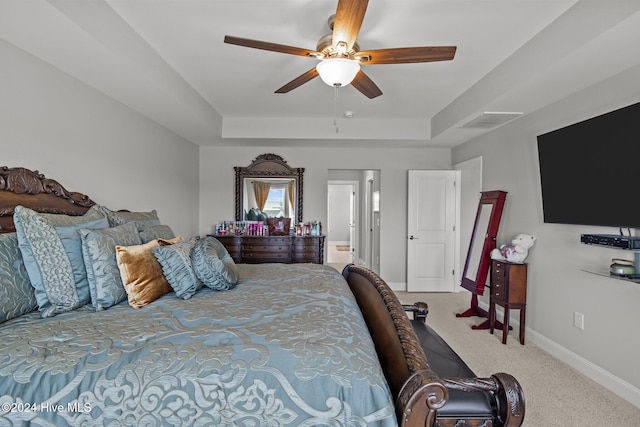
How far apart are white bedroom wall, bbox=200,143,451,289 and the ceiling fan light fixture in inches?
132

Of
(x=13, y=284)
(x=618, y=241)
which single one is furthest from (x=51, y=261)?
(x=618, y=241)

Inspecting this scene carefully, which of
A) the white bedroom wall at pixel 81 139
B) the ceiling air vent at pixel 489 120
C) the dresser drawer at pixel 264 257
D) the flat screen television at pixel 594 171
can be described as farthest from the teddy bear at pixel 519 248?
the white bedroom wall at pixel 81 139

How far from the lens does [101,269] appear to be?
5.75 ft

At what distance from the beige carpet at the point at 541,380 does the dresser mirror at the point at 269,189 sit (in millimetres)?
2792

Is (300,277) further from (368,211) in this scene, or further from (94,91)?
(368,211)

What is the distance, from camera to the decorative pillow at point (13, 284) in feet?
4.87

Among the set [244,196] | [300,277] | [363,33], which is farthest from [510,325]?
[244,196]

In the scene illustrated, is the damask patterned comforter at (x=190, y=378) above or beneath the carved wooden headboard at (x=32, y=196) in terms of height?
beneath

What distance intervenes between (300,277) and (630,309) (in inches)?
95.0

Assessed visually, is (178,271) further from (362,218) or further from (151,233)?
(362,218)

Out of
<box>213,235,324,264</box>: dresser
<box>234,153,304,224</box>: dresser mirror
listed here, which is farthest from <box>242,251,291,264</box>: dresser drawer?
<box>234,153,304,224</box>: dresser mirror

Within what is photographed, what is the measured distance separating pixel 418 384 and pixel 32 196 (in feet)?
8.02

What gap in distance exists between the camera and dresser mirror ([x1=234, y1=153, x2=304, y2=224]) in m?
5.38

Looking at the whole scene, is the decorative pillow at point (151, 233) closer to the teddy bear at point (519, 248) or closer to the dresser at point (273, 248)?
the dresser at point (273, 248)
